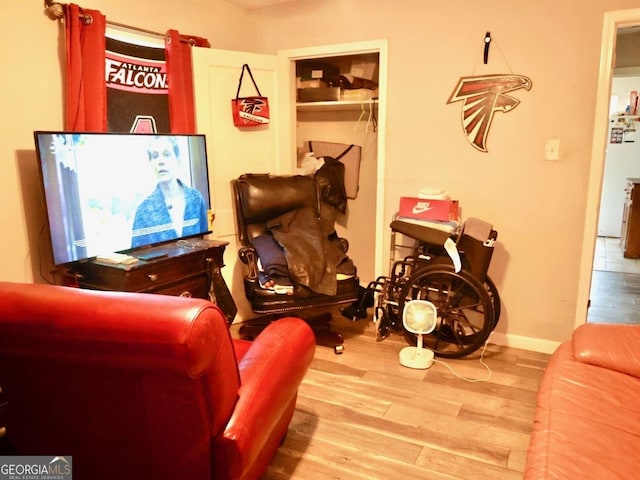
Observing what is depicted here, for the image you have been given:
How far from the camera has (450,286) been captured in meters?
2.88

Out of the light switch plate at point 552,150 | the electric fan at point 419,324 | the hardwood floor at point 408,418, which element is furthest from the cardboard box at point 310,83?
the hardwood floor at point 408,418

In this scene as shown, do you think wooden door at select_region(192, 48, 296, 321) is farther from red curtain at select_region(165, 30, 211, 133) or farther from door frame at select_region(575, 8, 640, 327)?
door frame at select_region(575, 8, 640, 327)

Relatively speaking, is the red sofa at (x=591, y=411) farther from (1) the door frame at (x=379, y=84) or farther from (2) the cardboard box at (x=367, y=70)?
(2) the cardboard box at (x=367, y=70)

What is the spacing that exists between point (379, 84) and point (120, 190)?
184 centimetres

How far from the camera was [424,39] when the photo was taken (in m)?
3.16

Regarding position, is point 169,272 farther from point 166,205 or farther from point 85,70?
point 85,70

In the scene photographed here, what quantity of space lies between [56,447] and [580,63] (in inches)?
121

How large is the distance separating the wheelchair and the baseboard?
15cm

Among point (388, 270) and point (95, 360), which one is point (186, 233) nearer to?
point (388, 270)

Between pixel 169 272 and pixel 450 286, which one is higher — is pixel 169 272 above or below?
above

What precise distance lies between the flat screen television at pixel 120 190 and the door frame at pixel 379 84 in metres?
1.10

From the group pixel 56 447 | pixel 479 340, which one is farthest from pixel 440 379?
pixel 56 447

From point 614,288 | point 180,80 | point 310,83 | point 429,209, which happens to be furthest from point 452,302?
point 614,288

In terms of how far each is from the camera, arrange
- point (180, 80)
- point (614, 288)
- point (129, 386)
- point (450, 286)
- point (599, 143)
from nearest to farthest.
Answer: point (129, 386) → point (599, 143) → point (450, 286) → point (180, 80) → point (614, 288)
